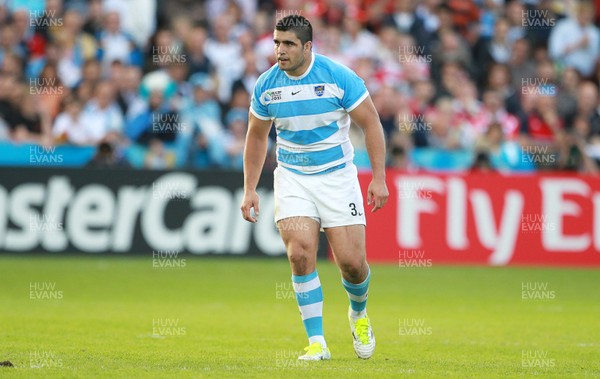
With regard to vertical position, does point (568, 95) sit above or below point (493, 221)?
above

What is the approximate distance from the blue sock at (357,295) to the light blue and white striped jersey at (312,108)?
102cm

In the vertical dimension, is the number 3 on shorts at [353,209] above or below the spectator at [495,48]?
above

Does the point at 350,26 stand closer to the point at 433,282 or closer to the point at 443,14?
the point at 443,14

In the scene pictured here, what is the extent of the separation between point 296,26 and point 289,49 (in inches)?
7.6

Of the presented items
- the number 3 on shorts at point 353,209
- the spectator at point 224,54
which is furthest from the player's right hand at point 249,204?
the spectator at point 224,54

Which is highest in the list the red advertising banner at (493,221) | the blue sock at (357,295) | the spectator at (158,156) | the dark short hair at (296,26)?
the dark short hair at (296,26)

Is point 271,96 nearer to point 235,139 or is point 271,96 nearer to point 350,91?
point 350,91

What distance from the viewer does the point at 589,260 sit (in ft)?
62.3

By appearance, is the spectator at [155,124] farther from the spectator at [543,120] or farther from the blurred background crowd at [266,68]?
the spectator at [543,120]

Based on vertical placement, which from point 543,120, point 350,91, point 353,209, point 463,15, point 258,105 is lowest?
point 543,120

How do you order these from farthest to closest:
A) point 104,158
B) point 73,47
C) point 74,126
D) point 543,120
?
point 543,120 → point 73,47 → point 74,126 → point 104,158

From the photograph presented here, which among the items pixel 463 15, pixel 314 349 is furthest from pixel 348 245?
pixel 463 15

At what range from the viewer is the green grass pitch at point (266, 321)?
8820 mm

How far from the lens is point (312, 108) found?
928 cm
